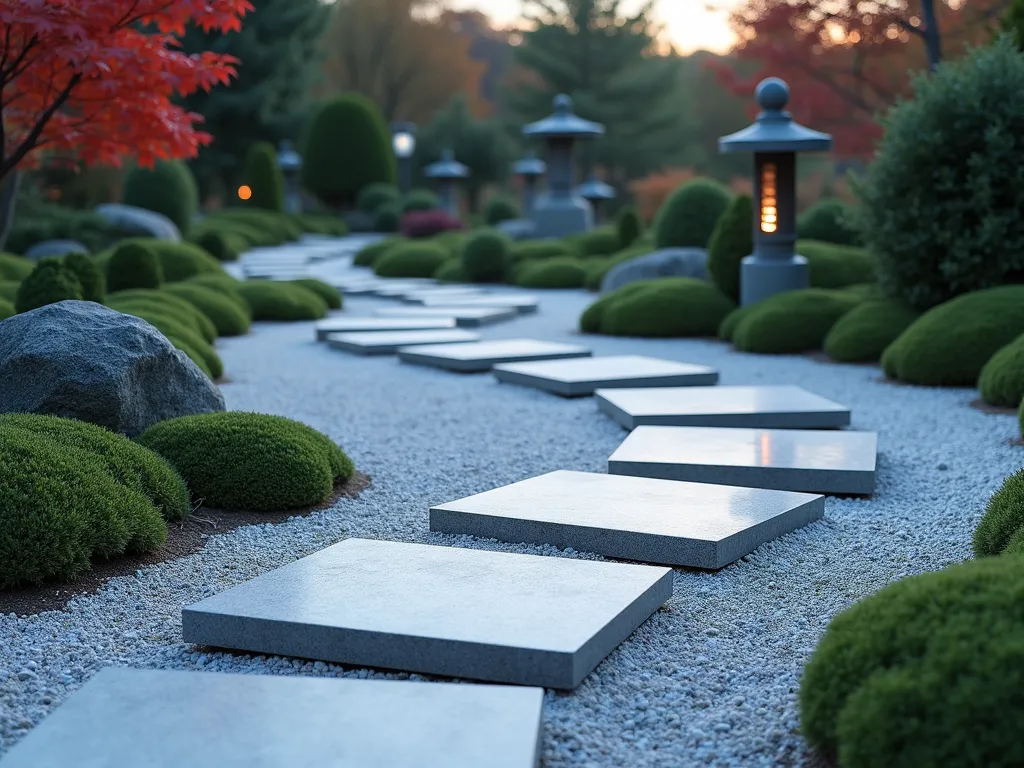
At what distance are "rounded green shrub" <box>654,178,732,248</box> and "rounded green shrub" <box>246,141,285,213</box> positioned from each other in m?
18.9

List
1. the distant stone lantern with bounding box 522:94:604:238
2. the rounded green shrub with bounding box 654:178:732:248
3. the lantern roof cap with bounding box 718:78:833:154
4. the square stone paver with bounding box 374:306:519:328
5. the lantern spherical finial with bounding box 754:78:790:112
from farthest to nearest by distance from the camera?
the distant stone lantern with bounding box 522:94:604:238 → the rounded green shrub with bounding box 654:178:732:248 → the square stone paver with bounding box 374:306:519:328 → the lantern spherical finial with bounding box 754:78:790:112 → the lantern roof cap with bounding box 718:78:833:154

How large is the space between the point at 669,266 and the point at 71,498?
10.1 m

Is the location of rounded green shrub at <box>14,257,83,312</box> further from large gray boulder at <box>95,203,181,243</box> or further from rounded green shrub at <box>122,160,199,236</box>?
rounded green shrub at <box>122,160,199,236</box>

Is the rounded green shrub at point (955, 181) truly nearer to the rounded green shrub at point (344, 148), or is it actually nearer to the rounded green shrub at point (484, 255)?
the rounded green shrub at point (484, 255)

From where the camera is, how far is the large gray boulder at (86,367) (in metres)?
5.10

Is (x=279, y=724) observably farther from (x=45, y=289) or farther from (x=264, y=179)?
(x=264, y=179)

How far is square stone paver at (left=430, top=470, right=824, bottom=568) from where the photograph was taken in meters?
4.28

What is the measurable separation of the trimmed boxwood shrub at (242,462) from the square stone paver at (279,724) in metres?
2.09

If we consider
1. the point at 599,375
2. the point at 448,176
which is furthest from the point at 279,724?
the point at 448,176

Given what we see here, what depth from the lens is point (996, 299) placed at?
8.62 m

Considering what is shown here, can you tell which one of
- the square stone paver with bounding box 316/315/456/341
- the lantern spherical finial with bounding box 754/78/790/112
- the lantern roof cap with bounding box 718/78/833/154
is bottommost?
the square stone paver with bounding box 316/315/456/341

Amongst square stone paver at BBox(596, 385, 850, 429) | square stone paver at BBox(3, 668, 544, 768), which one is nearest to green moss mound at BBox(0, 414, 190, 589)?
square stone paver at BBox(3, 668, 544, 768)

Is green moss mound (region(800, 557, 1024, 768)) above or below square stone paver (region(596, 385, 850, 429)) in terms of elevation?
above

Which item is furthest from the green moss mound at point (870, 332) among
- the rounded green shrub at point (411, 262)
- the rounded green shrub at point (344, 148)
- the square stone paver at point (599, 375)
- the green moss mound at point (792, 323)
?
the rounded green shrub at point (344, 148)
